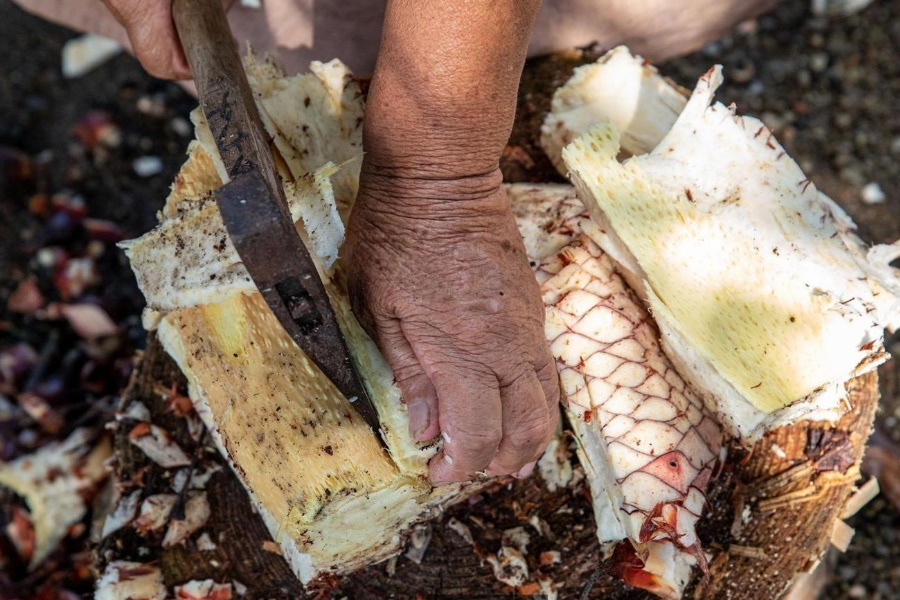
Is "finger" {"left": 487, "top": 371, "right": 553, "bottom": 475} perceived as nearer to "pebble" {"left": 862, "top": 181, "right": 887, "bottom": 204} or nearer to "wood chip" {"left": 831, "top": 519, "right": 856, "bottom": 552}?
"wood chip" {"left": 831, "top": 519, "right": 856, "bottom": 552}

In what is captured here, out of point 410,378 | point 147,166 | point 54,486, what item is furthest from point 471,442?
point 147,166

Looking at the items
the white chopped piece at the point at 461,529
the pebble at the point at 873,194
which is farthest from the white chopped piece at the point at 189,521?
the pebble at the point at 873,194

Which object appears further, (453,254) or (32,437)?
(32,437)

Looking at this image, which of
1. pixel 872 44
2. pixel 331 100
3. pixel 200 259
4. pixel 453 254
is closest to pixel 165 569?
pixel 200 259

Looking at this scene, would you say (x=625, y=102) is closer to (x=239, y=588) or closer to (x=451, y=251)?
(x=451, y=251)

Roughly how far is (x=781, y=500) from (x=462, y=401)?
89 centimetres

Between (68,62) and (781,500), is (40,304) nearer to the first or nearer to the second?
(68,62)

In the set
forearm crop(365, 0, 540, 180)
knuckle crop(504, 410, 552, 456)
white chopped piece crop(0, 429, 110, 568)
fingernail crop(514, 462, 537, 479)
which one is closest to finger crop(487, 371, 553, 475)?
knuckle crop(504, 410, 552, 456)

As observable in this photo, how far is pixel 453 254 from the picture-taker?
4.52 ft

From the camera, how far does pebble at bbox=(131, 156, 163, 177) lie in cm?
312

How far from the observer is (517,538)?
1665 millimetres

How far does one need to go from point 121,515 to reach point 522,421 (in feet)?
3.57

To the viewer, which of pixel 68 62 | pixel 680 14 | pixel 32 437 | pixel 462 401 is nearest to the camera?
pixel 462 401

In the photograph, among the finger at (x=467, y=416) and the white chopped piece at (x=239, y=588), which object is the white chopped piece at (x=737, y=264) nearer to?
the finger at (x=467, y=416)
